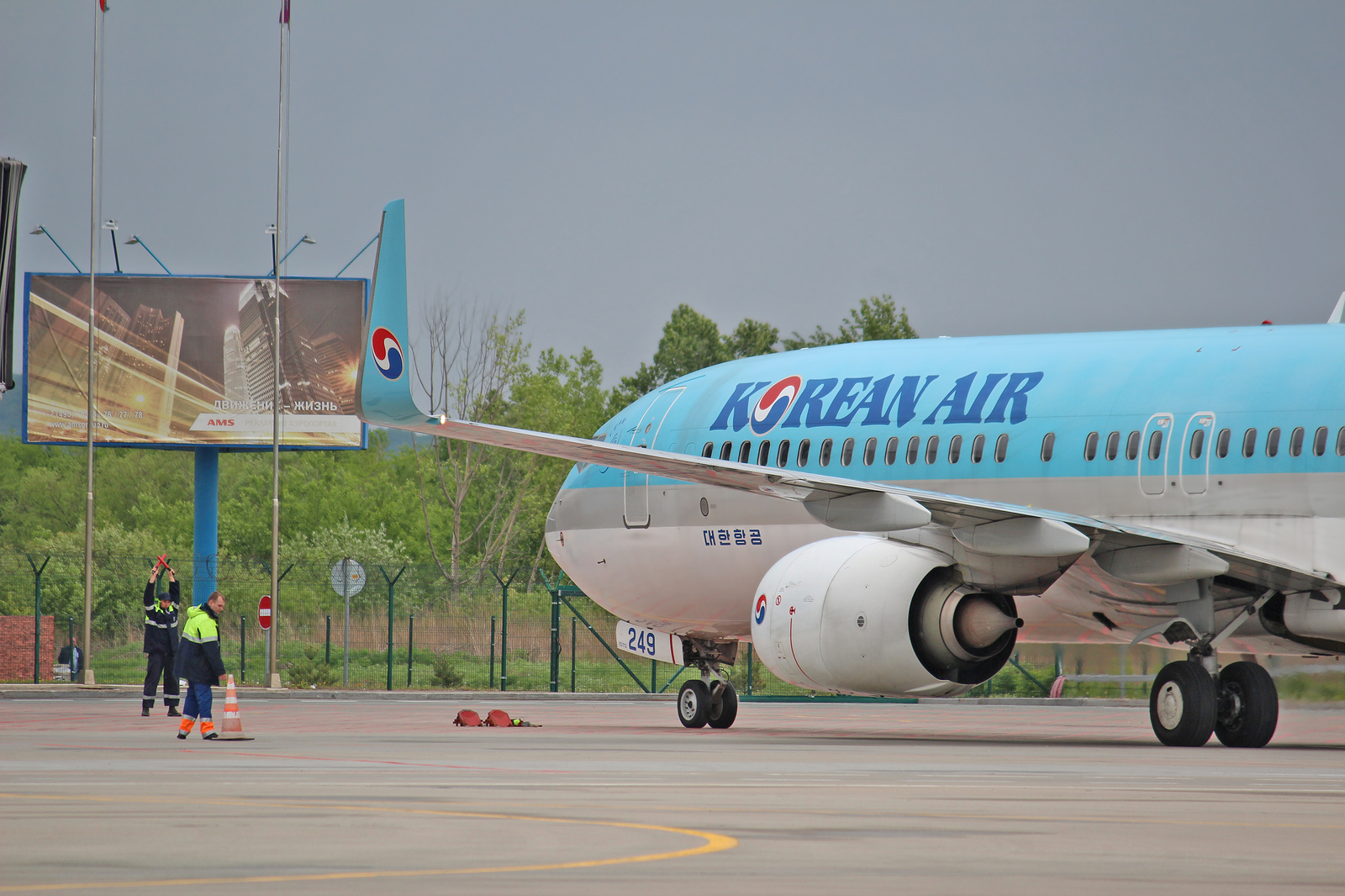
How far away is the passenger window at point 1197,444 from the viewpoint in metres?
16.5

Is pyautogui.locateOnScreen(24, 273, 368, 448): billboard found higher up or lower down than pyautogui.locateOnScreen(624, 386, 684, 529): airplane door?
higher up

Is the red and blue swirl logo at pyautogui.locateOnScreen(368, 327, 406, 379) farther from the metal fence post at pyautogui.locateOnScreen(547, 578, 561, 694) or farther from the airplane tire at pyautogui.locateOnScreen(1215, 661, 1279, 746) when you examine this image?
the metal fence post at pyautogui.locateOnScreen(547, 578, 561, 694)

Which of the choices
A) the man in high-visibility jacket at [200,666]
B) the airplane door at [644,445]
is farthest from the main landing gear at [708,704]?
the man in high-visibility jacket at [200,666]

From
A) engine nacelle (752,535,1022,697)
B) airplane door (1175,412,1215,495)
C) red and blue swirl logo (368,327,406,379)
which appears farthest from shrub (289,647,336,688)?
airplane door (1175,412,1215,495)

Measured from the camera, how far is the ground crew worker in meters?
24.6

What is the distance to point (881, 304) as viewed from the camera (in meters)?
70.0

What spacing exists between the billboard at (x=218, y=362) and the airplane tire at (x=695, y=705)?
78.2 ft

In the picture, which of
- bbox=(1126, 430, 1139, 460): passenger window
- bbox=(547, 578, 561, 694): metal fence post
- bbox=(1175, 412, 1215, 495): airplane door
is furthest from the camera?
bbox=(547, 578, 561, 694): metal fence post

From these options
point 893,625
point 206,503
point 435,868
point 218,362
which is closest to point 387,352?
point 893,625

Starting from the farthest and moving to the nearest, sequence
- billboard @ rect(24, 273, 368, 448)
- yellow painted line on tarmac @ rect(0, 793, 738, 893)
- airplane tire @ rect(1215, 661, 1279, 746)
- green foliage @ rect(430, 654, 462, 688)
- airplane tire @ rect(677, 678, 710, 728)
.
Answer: billboard @ rect(24, 273, 368, 448) → green foliage @ rect(430, 654, 462, 688) → airplane tire @ rect(677, 678, 710, 728) → airplane tire @ rect(1215, 661, 1279, 746) → yellow painted line on tarmac @ rect(0, 793, 738, 893)

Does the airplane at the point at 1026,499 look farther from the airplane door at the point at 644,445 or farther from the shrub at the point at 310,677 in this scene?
the shrub at the point at 310,677

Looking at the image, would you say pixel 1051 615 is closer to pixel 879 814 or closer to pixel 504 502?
pixel 879 814

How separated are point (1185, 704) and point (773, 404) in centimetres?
624

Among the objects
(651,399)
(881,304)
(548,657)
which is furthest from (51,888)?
(881,304)
